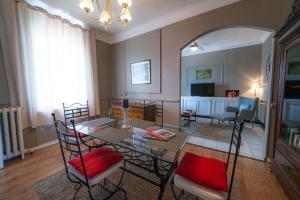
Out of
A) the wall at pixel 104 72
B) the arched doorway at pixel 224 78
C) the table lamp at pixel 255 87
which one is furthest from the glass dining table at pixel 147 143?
the table lamp at pixel 255 87

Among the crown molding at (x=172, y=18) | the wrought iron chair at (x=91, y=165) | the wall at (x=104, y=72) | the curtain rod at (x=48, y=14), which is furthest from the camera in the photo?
the wall at (x=104, y=72)

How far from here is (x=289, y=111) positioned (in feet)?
5.07

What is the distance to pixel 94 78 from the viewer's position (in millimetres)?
3412

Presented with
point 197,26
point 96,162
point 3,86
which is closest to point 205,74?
point 197,26

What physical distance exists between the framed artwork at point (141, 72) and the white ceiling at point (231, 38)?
1.76m

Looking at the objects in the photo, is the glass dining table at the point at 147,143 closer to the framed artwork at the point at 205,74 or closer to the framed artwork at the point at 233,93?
the framed artwork at the point at 233,93

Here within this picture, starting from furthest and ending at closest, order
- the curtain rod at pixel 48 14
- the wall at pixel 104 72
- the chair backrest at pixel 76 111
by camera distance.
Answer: the wall at pixel 104 72
the chair backrest at pixel 76 111
the curtain rod at pixel 48 14

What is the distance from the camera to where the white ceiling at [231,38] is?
3557 mm

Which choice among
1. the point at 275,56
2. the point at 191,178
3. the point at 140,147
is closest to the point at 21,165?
the point at 140,147

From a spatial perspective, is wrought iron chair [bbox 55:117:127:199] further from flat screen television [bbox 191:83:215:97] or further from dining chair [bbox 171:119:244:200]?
flat screen television [bbox 191:83:215:97]

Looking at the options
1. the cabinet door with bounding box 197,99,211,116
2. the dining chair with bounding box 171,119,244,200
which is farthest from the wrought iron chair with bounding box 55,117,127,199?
the cabinet door with bounding box 197,99,211,116

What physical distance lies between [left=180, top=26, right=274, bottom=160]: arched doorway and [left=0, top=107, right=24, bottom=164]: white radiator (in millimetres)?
3174

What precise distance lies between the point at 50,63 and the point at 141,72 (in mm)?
1947

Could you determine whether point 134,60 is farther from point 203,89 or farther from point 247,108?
point 247,108
